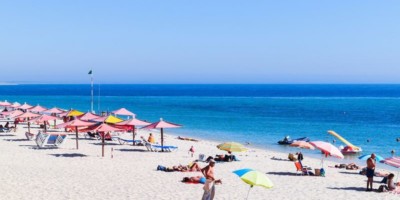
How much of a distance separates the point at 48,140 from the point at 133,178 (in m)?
9.80

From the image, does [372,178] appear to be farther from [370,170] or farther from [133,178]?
[133,178]

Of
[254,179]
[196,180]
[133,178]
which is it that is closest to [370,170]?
[196,180]

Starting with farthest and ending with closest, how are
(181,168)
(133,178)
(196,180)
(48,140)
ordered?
(48,140) < (181,168) < (133,178) < (196,180)

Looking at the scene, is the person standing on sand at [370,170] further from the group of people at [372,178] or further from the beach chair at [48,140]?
the beach chair at [48,140]

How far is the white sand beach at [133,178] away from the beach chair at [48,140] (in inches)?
14.7

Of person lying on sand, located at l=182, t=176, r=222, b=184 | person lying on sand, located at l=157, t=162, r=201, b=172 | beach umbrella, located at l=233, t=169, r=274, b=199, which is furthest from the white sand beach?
beach umbrella, located at l=233, t=169, r=274, b=199

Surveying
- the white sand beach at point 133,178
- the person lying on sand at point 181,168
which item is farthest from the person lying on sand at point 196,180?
the person lying on sand at point 181,168

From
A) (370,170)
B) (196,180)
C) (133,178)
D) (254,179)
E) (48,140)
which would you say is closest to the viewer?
(254,179)

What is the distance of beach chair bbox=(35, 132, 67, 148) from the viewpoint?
81.0 ft

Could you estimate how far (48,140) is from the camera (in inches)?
984

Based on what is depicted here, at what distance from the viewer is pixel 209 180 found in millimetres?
12625

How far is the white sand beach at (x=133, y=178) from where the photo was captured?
14414mm

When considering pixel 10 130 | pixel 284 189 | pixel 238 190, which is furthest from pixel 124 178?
pixel 10 130

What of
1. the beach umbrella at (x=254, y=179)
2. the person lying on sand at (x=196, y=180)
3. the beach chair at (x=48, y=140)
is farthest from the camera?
the beach chair at (x=48, y=140)
